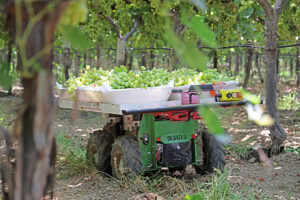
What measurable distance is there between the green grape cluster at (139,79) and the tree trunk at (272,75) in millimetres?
1330

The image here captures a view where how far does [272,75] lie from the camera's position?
5.93 m

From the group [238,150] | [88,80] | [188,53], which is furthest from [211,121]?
[238,150]

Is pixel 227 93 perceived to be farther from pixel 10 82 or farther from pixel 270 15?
pixel 10 82

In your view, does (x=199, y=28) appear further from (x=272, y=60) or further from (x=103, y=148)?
(x=272, y=60)

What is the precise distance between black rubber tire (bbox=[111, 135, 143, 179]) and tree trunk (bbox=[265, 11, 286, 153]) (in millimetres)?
2373

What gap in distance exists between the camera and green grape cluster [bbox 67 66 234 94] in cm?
434

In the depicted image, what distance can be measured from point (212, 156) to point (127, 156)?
1.06 metres

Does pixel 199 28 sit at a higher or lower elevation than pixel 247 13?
lower

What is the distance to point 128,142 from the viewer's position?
4.44 meters

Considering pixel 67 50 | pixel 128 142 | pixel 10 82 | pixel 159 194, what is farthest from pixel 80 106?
pixel 67 50

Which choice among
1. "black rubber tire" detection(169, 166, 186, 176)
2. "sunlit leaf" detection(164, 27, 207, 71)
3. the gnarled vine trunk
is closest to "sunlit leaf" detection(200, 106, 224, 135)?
"sunlit leaf" detection(164, 27, 207, 71)

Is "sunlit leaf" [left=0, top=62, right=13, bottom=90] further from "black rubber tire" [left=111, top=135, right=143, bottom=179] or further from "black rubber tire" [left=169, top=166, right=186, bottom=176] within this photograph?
"black rubber tire" [left=169, top=166, right=186, bottom=176]

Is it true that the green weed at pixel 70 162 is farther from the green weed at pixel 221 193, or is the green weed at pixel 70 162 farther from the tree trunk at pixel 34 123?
the tree trunk at pixel 34 123

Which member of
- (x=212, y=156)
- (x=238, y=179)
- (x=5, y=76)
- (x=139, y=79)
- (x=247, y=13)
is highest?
(x=247, y=13)
